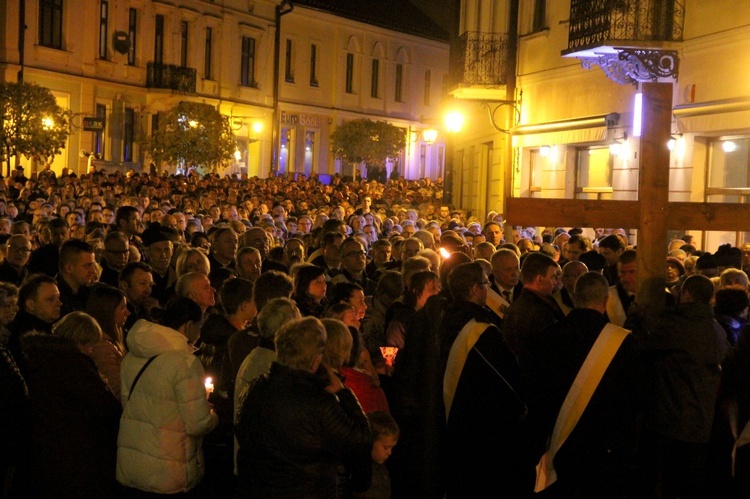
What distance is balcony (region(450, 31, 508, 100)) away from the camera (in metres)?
22.9

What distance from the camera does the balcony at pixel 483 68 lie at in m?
22.9

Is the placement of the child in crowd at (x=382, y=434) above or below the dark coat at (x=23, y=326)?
below

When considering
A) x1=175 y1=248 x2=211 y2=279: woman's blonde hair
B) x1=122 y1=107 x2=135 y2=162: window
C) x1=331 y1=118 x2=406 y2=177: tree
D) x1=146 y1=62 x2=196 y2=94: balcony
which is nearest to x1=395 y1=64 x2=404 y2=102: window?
x1=331 y1=118 x2=406 y2=177: tree

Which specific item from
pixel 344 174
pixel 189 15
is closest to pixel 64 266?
pixel 189 15

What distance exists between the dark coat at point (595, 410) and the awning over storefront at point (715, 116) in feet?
34.8

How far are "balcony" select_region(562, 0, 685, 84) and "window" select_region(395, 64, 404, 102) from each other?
42.9 meters

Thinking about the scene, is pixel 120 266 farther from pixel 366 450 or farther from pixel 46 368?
pixel 366 450

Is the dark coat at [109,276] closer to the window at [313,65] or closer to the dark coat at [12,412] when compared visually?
the dark coat at [12,412]

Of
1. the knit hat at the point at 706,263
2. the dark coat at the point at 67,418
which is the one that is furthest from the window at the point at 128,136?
the dark coat at the point at 67,418

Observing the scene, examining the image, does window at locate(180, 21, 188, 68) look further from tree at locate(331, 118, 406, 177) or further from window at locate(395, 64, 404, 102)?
window at locate(395, 64, 404, 102)

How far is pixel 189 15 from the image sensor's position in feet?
153

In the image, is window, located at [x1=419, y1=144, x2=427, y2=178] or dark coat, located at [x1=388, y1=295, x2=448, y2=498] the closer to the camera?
dark coat, located at [x1=388, y1=295, x2=448, y2=498]

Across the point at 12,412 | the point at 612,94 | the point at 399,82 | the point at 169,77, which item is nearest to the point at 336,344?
the point at 12,412

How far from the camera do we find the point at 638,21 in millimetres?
17141
